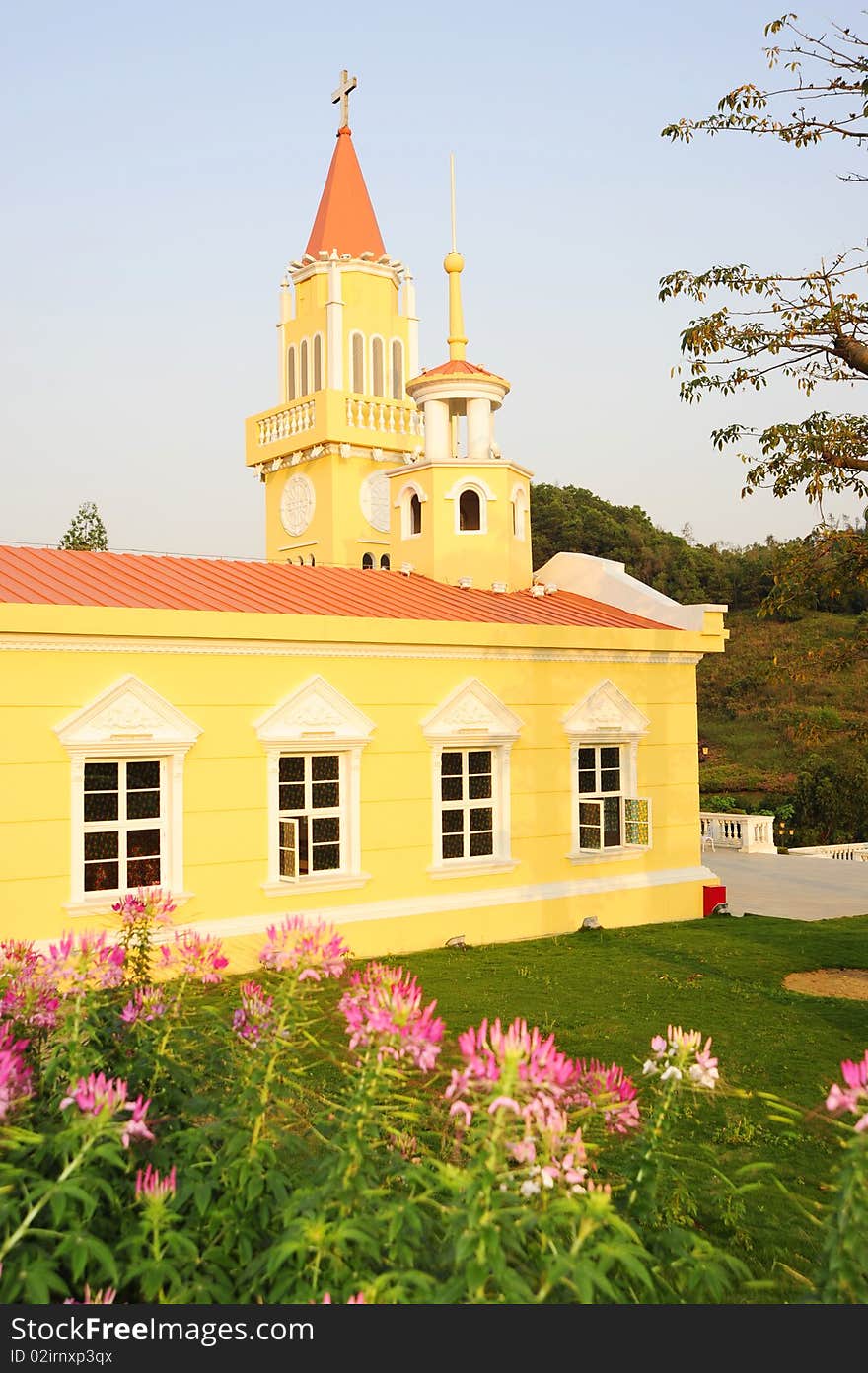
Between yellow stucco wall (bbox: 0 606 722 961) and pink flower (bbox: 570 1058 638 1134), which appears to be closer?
pink flower (bbox: 570 1058 638 1134)

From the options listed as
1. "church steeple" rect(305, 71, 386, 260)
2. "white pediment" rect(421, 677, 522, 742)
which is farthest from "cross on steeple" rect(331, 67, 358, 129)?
"white pediment" rect(421, 677, 522, 742)

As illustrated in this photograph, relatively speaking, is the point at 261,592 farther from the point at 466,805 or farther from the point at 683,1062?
the point at 683,1062

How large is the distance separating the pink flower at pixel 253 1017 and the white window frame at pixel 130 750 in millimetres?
7574

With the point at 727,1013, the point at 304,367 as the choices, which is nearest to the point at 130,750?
the point at 727,1013

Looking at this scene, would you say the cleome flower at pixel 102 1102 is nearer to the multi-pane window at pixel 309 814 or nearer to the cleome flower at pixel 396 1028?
the cleome flower at pixel 396 1028

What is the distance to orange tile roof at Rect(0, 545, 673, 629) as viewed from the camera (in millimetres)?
12078

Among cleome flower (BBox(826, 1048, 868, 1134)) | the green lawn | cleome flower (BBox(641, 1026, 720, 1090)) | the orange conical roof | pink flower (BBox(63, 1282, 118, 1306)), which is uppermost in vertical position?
the orange conical roof

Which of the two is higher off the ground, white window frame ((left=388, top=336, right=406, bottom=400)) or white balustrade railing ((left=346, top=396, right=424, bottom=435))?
white window frame ((left=388, top=336, right=406, bottom=400))

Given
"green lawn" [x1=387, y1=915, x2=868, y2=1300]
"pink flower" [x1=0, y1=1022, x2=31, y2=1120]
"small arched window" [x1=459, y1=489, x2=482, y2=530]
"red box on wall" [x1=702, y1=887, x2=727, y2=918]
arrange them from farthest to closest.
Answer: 1. "small arched window" [x1=459, y1=489, x2=482, y2=530]
2. "red box on wall" [x1=702, y1=887, x2=727, y2=918]
3. "green lawn" [x1=387, y1=915, x2=868, y2=1300]
4. "pink flower" [x1=0, y1=1022, x2=31, y2=1120]

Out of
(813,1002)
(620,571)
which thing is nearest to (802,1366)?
(813,1002)

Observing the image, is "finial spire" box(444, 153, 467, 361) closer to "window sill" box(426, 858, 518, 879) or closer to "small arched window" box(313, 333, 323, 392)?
"small arched window" box(313, 333, 323, 392)

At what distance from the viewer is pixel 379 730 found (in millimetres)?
13188

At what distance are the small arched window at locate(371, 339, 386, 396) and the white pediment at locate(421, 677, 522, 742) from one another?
37.5ft

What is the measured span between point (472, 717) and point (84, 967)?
10.1 m
